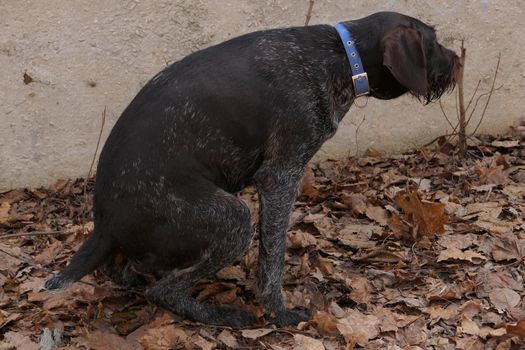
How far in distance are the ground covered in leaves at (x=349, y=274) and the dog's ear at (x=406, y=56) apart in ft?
3.72

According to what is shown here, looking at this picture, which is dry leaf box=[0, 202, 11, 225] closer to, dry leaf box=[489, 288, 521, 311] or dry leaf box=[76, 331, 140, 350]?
dry leaf box=[76, 331, 140, 350]

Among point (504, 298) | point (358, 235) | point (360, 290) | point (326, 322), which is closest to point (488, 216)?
point (358, 235)

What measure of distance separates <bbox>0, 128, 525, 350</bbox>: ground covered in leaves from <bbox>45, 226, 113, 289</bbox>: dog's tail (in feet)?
1.01

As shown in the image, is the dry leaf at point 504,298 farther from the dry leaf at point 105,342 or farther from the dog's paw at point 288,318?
the dry leaf at point 105,342

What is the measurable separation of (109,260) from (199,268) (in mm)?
617

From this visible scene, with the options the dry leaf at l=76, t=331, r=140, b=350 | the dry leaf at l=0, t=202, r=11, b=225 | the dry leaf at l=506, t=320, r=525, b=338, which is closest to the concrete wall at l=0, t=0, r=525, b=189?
the dry leaf at l=0, t=202, r=11, b=225

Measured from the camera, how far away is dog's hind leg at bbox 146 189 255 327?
446 cm

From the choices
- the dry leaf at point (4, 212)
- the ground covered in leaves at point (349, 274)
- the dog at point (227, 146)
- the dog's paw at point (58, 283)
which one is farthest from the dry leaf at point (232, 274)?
the dry leaf at point (4, 212)

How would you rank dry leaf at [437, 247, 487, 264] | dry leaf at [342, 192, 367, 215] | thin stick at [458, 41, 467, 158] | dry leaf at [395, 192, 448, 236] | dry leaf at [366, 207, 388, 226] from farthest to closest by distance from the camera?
thin stick at [458, 41, 467, 158] → dry leaf at [342, 192, 367, 215] → dry leaf at [366, 207, 388, 226] → dry leaf at [395, 192, 448, 236] → dry leaf at [437, 247, 487, 264]

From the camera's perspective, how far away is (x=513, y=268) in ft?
16.6

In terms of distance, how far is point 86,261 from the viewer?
176 inches

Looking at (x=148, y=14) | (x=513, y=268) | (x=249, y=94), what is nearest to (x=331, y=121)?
(x=249, y=94)

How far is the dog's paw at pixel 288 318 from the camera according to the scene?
15.5 feet

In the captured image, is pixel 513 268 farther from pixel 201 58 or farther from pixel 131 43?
pixel 131 43
